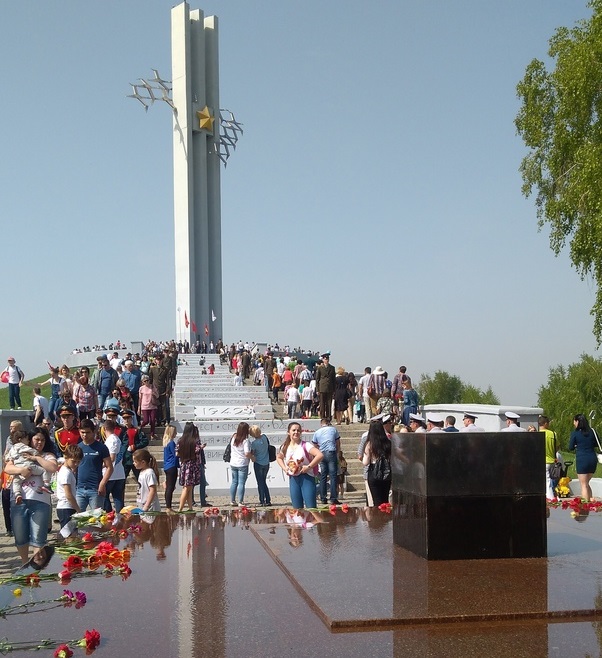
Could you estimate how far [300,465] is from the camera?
10.8 m

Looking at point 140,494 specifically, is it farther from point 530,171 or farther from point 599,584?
point 530,171

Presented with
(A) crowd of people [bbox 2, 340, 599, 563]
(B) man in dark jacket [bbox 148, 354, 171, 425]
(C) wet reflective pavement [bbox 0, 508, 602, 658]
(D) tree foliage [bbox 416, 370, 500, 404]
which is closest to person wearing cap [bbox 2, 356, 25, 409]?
(A) crowd of people [bbox 2, 340, 599, 563]

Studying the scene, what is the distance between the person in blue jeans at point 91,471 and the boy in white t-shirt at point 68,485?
1.03 feet

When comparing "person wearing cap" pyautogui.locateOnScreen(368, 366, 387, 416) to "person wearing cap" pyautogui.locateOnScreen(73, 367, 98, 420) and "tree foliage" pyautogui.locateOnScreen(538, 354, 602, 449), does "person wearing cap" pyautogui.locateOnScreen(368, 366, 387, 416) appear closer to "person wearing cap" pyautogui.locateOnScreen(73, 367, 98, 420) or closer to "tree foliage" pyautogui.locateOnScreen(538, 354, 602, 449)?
"person wearing cap" pyautogui.locateOnScreen(73, 367, 98, 420)

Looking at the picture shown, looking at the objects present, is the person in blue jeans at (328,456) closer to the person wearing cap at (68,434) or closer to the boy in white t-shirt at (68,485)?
the person wearing cap at (68,434)

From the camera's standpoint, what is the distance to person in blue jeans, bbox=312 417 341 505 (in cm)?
1339

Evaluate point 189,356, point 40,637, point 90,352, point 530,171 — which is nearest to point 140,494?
point 40,637

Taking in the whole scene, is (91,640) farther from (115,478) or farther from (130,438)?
(130,438)

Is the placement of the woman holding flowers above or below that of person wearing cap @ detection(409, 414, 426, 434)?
below

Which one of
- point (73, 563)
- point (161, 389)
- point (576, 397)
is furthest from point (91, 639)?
point (576, 397)

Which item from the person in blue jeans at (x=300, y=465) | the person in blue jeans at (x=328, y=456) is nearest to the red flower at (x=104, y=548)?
the person in blue jeans at (x=300, y=465)

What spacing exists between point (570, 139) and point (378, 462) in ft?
37.4

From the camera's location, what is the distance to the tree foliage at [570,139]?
1761cm

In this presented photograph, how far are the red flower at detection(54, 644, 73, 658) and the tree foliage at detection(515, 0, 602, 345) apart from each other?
14155 mm
